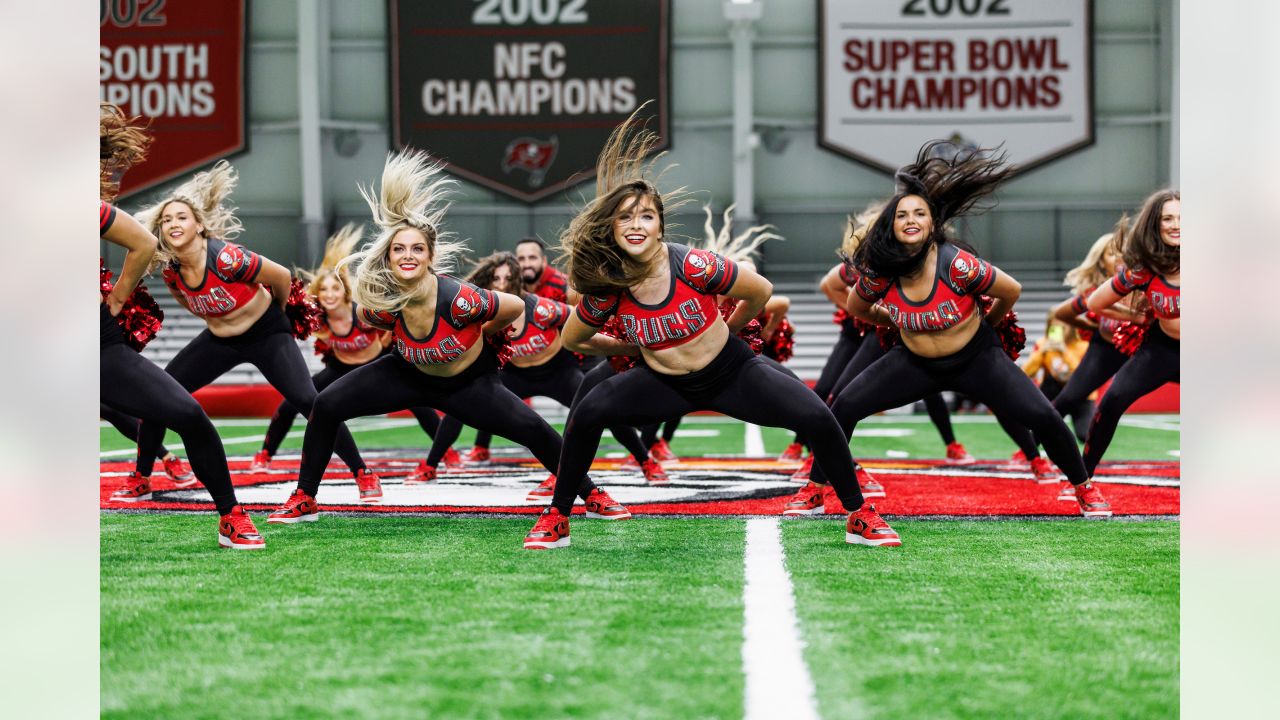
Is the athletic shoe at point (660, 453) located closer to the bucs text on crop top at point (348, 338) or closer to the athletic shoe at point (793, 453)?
the athletic shoe at point (793, 453)

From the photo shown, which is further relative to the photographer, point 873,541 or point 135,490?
point 135,490

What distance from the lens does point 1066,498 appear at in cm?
683

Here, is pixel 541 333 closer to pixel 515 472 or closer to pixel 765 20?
pixel 515 472

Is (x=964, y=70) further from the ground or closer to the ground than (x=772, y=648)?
further from the ground

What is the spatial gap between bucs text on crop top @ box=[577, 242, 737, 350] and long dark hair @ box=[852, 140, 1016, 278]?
90 centimetres

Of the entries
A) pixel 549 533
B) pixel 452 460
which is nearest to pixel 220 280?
pixel 549 533

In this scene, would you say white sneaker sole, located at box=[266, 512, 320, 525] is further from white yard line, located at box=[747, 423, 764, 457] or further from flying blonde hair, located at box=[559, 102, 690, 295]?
white yard line, located at box=[747, 423, 764, 457]

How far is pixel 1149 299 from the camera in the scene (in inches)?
262

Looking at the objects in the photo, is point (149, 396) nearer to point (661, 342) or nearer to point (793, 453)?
point (661, 342)

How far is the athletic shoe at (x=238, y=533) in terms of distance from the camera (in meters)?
5.11

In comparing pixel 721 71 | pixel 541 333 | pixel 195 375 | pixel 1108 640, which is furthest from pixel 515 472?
pixel 721 71

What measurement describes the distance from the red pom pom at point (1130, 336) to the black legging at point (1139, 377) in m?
0.03

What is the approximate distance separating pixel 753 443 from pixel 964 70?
13657 mm

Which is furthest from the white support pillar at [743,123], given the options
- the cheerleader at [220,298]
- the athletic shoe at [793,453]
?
the cheerleader at [220,298]
